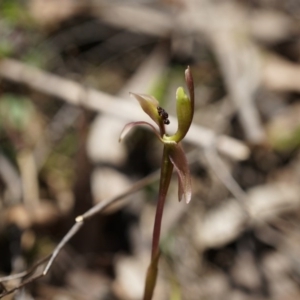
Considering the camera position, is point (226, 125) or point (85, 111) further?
point (226, 125)

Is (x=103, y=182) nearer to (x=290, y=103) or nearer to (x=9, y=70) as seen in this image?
(x=9, y=70)

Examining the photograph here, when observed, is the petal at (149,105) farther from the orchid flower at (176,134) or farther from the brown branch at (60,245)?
→ the brown branch at (60,245)

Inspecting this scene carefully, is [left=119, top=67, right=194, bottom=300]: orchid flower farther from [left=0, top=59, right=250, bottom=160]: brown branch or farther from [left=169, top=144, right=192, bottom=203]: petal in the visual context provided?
[left=0, top=59, right=250, bottom=160]: brown branch

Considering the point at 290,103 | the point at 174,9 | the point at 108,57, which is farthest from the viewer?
the point at 174,9

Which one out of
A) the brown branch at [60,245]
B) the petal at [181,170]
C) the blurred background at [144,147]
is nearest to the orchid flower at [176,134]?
the petal at [181,170]

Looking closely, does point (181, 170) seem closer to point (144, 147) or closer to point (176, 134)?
point (176, 134)

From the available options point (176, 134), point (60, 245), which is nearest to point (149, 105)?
point (176, 134)

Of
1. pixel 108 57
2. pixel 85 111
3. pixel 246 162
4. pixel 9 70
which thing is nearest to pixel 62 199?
pixel 85 111
